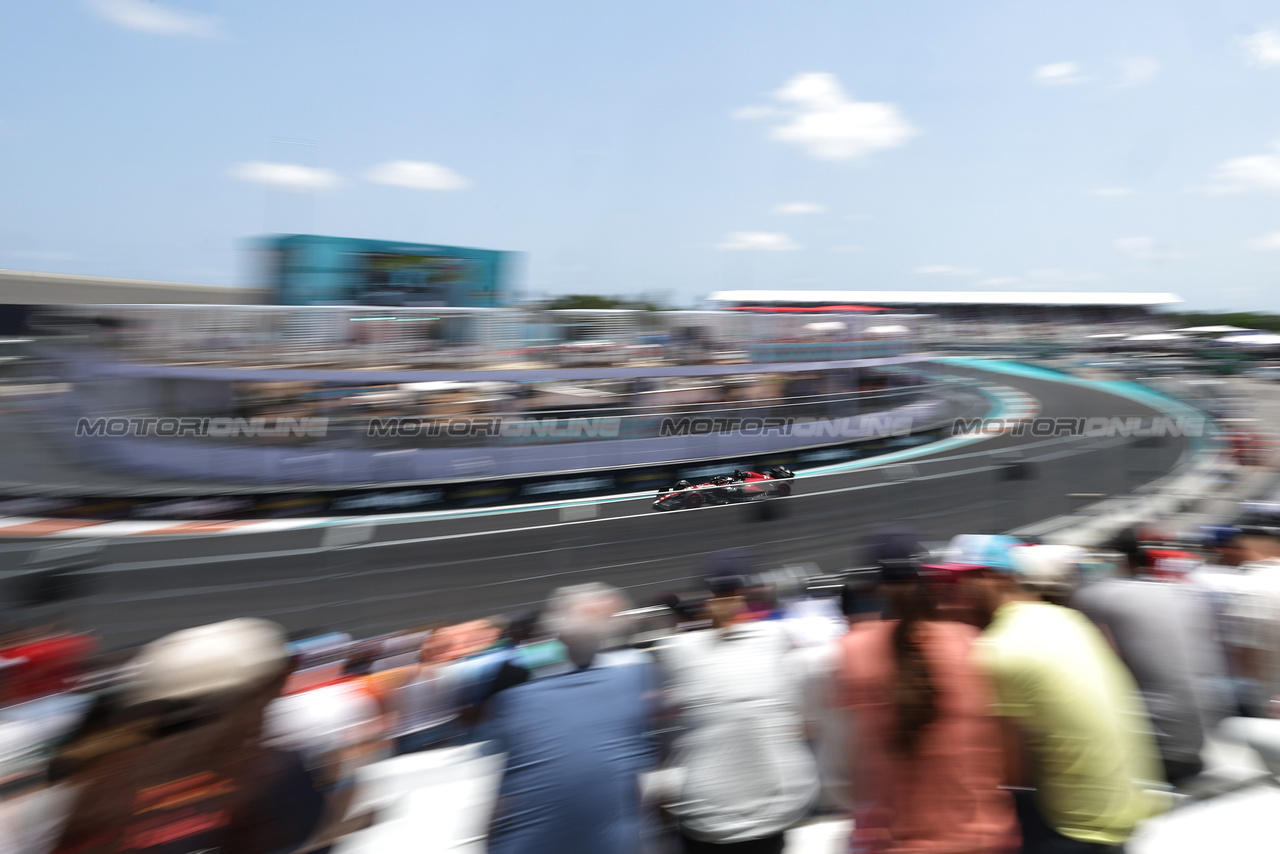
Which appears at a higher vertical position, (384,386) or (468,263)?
(468,263)

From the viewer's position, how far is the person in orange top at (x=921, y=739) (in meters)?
1.78

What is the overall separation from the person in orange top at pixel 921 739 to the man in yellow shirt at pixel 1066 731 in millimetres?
98

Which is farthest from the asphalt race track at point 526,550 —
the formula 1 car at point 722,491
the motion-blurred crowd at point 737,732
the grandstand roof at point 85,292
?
the grandstand roof at point 85,292

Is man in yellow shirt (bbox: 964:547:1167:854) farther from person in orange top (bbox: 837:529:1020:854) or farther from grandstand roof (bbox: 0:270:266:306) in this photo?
grandstand roof (bbox: 0:270:266:306)

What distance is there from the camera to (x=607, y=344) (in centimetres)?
1645

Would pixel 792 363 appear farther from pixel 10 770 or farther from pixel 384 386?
pixel 10 770

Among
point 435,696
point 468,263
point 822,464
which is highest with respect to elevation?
point 468,263

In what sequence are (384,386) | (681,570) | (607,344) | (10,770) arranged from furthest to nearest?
(607,344)
(384,386)
(681,570)
(10,770)

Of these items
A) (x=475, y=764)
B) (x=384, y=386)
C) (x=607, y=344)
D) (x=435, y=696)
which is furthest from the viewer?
Result: (x=607, y=344)

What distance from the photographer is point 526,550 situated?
7.77m

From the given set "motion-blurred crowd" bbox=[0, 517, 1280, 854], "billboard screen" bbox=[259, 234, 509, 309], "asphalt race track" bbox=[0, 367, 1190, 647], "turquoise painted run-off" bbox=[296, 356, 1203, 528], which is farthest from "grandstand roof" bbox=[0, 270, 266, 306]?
"motion-blurred crowd" bbox=[0, 517, 1280, 854]

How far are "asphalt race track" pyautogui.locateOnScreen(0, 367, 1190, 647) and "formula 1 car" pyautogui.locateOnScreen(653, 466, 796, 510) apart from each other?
1.35ft

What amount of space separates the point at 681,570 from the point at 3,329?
39.1 meters

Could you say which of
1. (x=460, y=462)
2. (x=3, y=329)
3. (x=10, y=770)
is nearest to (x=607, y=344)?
(x=460, y=462)
